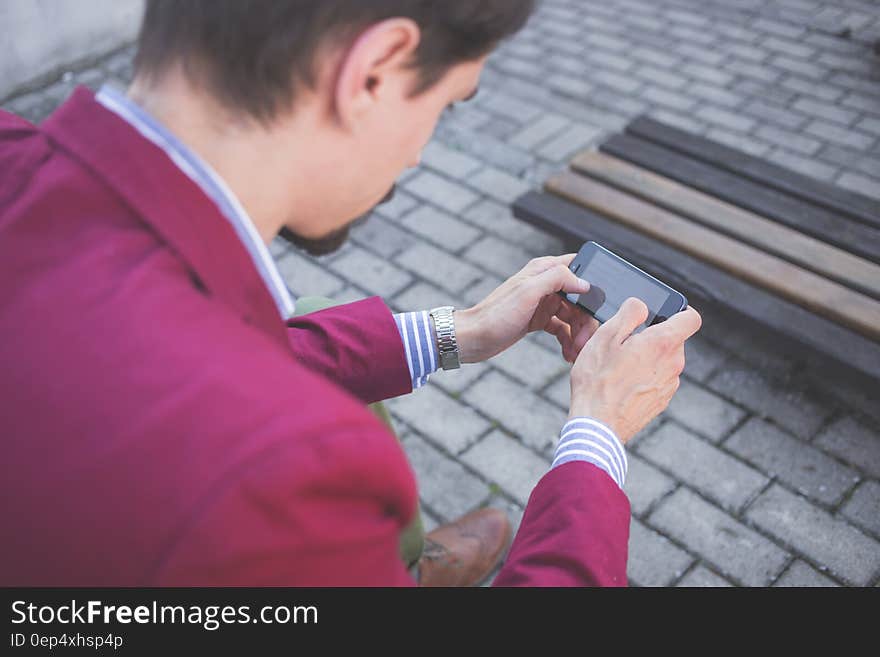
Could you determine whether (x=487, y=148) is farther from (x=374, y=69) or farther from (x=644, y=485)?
(x=374, y=69)

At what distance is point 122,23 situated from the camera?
5367 millimetres

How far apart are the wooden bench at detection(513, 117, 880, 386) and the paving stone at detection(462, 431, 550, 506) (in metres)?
0.87

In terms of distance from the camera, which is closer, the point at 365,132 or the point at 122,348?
the point at 122,348

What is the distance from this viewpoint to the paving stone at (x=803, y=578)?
8.48 feet

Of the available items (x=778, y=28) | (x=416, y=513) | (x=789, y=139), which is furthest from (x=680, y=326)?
(x=778, y=28)

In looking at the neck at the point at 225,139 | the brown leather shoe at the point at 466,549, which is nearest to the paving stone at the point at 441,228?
the brown leather shoe at the point at 466,549

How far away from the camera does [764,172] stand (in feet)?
11.8

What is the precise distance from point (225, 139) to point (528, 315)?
95 cm

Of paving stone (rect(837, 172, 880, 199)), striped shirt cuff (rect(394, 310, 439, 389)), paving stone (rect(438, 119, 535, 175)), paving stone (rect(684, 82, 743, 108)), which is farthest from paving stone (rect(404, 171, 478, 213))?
striped shirt cuff (rect(394, 310, 439, 389))
